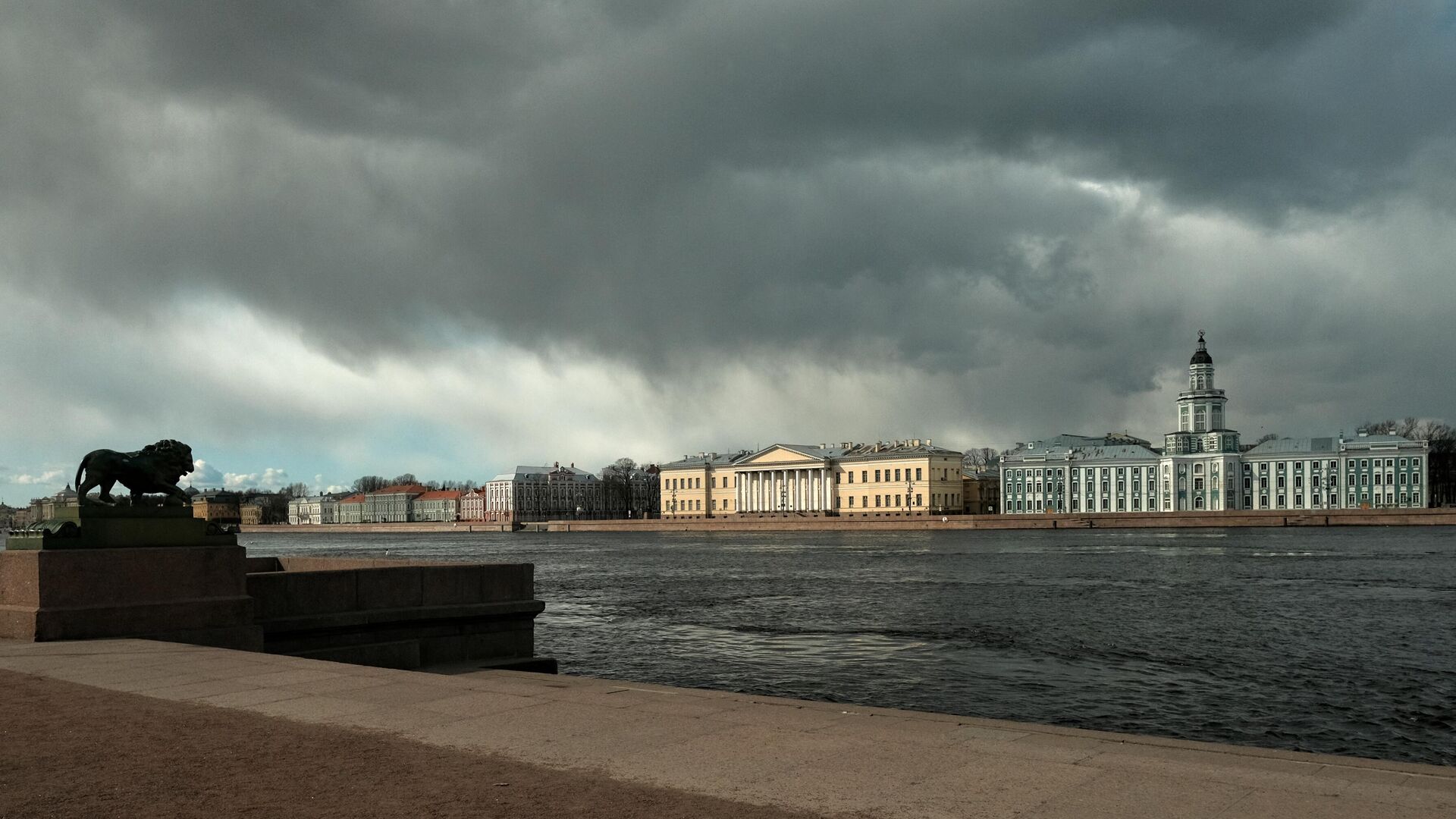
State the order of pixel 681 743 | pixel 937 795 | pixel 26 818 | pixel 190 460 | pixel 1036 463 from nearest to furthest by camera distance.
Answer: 1. pixel 26 818
2. pixel 937 795
3. pixel 681 743
4. pixel 190 460
5. pixel 1036 463

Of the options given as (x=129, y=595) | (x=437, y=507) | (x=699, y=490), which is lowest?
(x=437, y=507)

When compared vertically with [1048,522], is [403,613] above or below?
above

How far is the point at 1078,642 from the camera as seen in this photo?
63.2 feet

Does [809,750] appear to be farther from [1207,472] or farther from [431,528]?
[431,528]

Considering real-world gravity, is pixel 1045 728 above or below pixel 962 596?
above

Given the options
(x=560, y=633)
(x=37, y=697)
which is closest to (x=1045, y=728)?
(x=37, y=697)

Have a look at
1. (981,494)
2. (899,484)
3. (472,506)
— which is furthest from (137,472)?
(472,506)

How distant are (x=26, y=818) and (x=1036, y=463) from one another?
129336 mm

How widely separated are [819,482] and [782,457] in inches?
216

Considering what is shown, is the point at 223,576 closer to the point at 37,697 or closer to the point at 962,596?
the point at 37,697

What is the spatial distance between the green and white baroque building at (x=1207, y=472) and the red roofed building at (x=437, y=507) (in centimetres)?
9178

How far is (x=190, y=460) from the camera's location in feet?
33.0

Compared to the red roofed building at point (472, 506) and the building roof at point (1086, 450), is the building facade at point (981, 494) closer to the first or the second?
the building roof at point (1086, 450)

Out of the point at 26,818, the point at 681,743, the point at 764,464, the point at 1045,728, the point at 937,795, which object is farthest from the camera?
the point at 764,464
